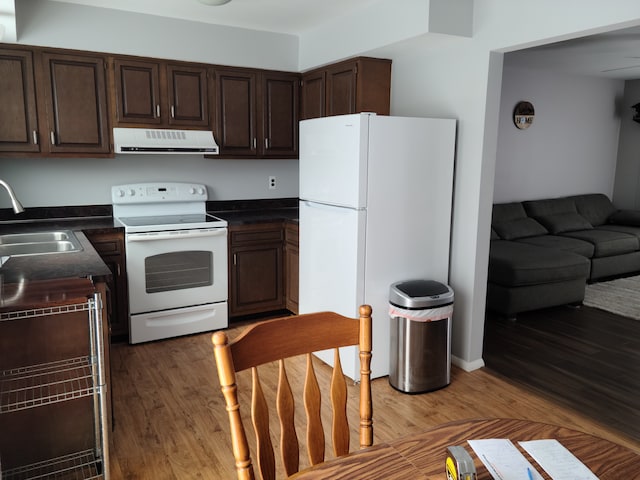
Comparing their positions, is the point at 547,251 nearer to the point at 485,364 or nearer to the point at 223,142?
the point at 485,364

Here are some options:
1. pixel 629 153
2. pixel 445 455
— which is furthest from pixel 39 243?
pixel 629 153

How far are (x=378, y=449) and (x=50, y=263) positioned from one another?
2040 millimetres

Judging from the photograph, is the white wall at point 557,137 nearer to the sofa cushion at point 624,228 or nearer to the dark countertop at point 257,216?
the sofa cushion at point 624,228

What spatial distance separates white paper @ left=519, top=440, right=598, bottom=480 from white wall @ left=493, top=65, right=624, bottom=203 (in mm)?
4878

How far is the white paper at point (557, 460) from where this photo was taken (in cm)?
111

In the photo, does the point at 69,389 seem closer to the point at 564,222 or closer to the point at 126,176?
the point at 126,176


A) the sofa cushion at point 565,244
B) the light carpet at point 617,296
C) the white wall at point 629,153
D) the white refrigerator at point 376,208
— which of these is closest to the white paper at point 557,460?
the white refrigerator at point 376,208

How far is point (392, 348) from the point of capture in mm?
3162

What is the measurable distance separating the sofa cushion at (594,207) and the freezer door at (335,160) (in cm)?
422

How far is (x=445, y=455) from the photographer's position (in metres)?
1.20

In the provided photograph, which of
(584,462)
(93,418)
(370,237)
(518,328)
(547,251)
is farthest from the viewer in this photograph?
(547,251)

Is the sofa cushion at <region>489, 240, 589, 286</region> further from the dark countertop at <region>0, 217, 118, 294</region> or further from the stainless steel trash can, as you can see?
the dark countertop at <region>0, 217, 118, 294</region>

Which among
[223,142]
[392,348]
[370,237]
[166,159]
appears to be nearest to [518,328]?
[392,348]

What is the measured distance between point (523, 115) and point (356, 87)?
284 centimetres
